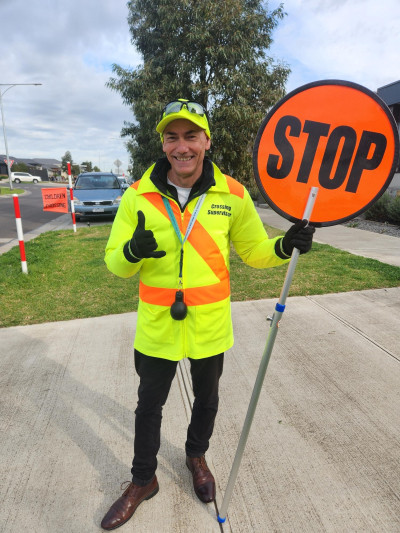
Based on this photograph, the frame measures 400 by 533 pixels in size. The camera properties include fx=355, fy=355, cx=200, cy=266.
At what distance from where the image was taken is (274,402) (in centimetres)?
261

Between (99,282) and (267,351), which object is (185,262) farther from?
(99,282)

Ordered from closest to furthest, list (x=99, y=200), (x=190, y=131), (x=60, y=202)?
(x=190, y=131)
(x=60, y=202)
(x=99, y=200)

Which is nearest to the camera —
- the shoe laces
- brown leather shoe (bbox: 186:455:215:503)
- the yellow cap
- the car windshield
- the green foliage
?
the yellow cap

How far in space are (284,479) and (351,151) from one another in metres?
1.74

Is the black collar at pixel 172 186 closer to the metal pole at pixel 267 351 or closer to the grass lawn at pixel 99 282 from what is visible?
the metal pole at pixel 267 351

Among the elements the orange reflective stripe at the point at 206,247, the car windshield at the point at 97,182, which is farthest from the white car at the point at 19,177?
the orange reflective stripe at the point at 206,247

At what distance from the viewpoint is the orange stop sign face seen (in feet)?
4.42

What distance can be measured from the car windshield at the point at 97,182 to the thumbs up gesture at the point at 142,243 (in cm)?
1228

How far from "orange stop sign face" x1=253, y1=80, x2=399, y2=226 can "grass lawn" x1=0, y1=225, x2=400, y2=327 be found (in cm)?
326

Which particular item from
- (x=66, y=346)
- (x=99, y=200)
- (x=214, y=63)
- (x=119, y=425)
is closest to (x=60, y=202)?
(x=99, y=200)

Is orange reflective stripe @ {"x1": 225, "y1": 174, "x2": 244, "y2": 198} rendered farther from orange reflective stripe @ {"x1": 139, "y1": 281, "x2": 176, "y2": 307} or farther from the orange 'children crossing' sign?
the orange 'children crossing' sign

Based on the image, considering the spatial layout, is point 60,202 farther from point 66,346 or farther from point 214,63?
point 66,346

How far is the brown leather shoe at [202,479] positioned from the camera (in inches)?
73.5

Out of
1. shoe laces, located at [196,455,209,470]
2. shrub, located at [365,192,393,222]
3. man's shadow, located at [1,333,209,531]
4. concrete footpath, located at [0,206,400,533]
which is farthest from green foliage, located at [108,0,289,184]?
shrub, located at [365,192,393,222]
